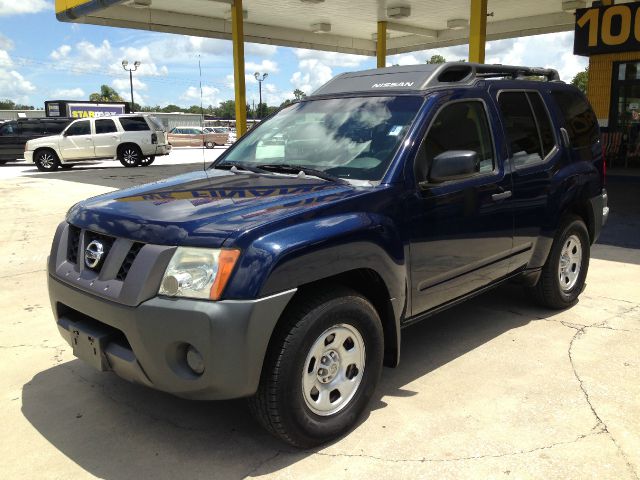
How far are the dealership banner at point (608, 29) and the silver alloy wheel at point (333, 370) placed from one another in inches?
475

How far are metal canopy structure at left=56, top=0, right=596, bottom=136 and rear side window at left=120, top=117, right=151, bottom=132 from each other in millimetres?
4093

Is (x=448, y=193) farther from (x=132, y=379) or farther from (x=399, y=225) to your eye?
(x=132, y=379)

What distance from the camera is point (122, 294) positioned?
2.63m

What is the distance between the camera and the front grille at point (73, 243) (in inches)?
124

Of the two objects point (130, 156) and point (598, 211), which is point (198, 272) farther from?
point (130, 156)

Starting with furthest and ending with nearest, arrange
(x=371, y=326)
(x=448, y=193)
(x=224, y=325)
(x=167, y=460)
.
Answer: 1. (x=448, y=193)
2. (x=371, y=326)
3. (x=167, y=460)
4. (x=224, y=325)

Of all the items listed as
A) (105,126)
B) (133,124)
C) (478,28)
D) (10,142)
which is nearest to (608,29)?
(478,28)

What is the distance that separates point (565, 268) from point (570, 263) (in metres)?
0.09

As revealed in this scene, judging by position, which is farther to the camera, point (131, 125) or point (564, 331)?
point (131, 125)

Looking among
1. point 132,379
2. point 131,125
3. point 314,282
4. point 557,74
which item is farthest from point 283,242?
point 131,125

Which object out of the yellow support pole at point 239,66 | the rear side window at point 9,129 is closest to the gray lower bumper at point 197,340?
the yellow support pole at point 239,66

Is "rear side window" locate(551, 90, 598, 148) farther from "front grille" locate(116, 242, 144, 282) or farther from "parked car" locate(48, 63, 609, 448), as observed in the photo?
"front grille" locate(116, 242, 144, 282)

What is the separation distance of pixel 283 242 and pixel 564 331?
292 cm

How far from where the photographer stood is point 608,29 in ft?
40.9
